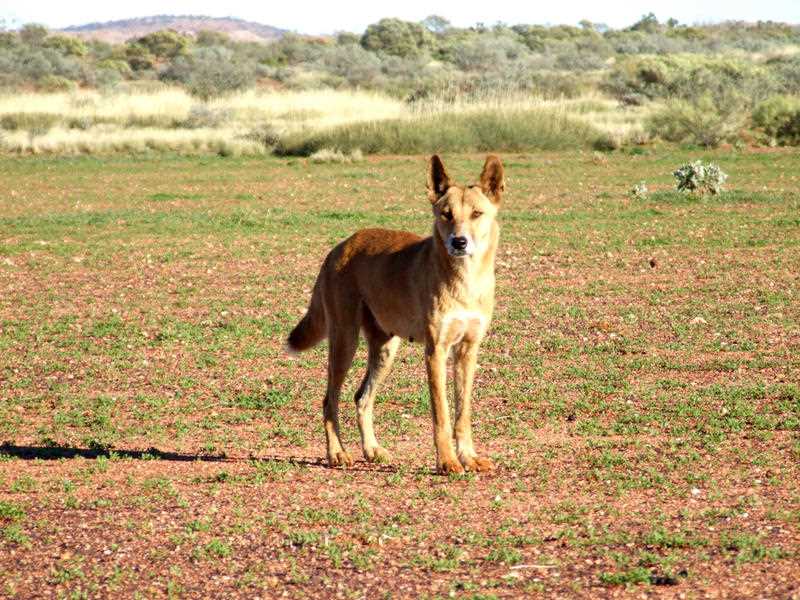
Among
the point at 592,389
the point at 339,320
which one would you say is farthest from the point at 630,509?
the point at 592,389

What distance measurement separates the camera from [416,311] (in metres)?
7.51

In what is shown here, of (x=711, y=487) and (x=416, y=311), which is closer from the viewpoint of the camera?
(x=711, y=487)

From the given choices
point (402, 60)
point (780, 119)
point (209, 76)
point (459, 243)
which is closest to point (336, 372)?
point (459, 243)

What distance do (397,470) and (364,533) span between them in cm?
141

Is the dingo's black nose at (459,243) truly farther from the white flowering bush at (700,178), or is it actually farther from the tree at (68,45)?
the tree at (68,45)

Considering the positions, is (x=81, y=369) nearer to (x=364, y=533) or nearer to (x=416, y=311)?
(x=416, y=311)

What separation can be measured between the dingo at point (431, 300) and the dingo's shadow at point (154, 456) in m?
Result: 0.13

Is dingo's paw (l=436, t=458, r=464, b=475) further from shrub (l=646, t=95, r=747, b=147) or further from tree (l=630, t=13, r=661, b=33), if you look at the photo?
tree (l=630, t=13, r=661, b=33)

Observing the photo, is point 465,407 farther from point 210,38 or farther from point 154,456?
point 210,38

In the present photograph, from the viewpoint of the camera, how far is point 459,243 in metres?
7.14

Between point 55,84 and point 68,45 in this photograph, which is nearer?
point 55,84

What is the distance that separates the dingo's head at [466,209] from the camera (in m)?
7.18

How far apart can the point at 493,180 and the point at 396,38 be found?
88.4 meters

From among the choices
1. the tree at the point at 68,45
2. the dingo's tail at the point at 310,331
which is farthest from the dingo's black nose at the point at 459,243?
the tree at the point at 68,45
